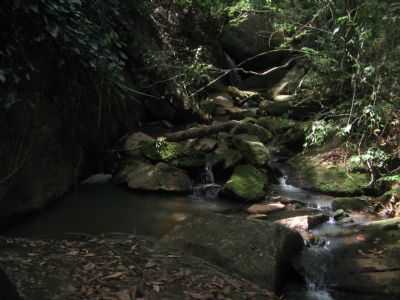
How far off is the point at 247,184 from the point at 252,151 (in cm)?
118

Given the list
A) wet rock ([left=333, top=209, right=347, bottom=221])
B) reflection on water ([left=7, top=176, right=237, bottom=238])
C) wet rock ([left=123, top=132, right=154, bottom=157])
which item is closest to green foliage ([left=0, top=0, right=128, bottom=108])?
reflection on water ([left=7, top=176, right=237, bottom=238])

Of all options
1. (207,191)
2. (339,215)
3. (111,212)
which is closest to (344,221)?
(339,215)

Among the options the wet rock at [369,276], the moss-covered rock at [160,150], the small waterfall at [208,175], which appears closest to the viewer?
the wet rock at [369,276]

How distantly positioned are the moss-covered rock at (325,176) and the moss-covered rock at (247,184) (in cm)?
90

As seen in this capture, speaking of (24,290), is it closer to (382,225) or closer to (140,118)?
(382,225)

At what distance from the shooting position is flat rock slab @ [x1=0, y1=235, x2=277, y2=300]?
150 inches

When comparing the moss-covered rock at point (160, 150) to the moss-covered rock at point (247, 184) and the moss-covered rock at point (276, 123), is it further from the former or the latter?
the moss-covered rock at point (276, 123)

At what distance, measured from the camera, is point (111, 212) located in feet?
24.6

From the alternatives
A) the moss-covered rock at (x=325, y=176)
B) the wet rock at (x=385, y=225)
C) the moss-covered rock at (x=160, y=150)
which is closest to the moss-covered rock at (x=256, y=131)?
the moss-covered rock at (x=325, y=176)

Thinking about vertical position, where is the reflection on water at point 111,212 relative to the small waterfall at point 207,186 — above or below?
below

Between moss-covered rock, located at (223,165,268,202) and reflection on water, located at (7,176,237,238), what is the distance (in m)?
0.27

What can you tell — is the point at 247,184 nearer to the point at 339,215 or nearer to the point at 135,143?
the point at 339,215

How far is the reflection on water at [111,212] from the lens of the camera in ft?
22.0

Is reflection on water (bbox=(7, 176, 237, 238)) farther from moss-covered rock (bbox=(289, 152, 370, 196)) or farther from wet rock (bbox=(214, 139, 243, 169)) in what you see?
moss-covered rock (bbox=(289, 152, 370, 196))
